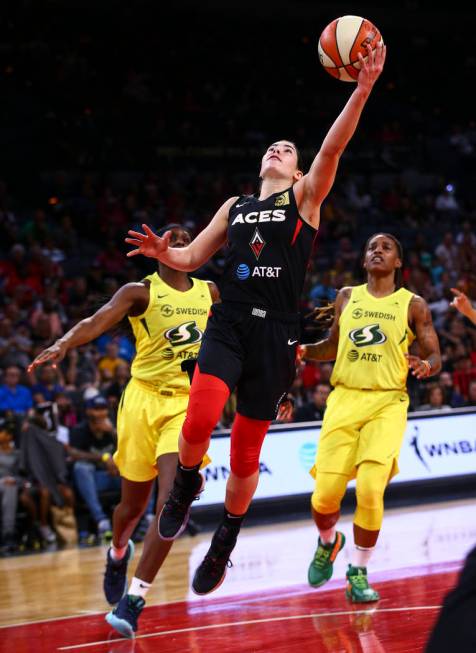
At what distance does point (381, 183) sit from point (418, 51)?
5.50 metres

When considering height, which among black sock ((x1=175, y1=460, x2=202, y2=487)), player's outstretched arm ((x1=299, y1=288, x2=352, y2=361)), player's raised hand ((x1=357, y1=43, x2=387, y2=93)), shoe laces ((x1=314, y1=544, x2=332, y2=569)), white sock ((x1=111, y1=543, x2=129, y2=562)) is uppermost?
player's raised hand ((x1=357, y1=43, x2=387, y2=93))

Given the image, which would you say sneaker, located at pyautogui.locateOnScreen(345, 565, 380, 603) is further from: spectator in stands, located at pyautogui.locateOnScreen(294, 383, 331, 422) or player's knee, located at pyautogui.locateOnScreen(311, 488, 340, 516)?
spectator in stands, located at pyautogui.locateOnScreen(294, 383, 331, 422)

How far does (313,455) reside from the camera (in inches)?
451

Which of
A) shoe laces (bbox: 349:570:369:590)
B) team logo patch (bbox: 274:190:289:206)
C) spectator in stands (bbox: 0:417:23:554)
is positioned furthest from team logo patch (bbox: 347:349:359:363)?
spectator in stands (bbox: 0:417:23:554)

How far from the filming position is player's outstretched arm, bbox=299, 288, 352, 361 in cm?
738

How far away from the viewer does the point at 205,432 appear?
5.24 m

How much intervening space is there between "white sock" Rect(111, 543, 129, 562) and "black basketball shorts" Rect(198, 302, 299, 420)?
217 centimetres

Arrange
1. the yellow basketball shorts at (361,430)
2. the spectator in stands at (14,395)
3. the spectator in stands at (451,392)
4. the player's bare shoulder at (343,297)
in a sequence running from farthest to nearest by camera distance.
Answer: the spectator in stands at (451,392) → the spectator in stands at (14,395) → the player's bare shoulder at (343,297) → the yellow basketball shorts at (361,430)

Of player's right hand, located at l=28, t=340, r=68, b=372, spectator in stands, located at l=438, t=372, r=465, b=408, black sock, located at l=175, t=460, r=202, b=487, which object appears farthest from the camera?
spectator in stands, located at l=438, t=372, r=465, b=408

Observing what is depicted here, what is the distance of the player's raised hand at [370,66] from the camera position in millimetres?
4867

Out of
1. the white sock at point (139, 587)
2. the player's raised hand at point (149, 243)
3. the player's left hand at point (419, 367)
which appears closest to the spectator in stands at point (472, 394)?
the player's left hand at point (419, 367)

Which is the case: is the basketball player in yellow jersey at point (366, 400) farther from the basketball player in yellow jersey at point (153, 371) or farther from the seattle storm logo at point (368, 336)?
the basketball player in yellow jersey at point (153, 371)

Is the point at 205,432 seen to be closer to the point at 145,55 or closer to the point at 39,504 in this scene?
the point at 39,504

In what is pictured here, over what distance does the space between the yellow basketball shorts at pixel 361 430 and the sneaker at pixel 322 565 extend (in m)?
0.57
